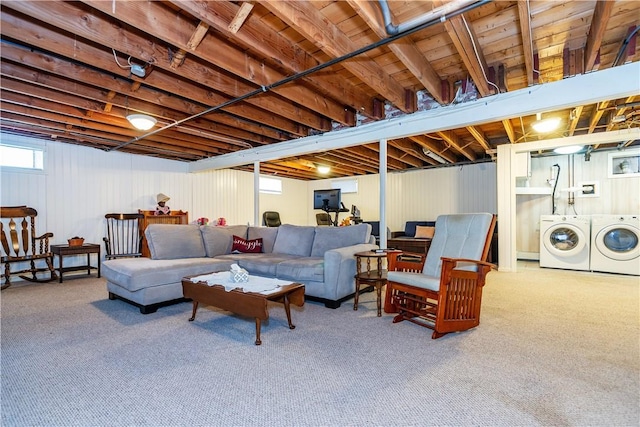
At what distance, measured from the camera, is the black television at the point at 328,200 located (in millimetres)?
5555

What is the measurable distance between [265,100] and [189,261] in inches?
86.0

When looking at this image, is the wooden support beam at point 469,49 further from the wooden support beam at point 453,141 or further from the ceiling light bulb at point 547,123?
the wooden support beam at point 453,141

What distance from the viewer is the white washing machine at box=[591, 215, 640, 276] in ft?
15.5

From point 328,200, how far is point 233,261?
2.29 metres

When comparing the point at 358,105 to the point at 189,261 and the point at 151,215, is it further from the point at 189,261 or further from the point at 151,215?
the point at 151,215

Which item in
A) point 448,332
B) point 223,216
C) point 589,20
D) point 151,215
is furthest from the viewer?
point 223,216

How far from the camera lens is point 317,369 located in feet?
6.40

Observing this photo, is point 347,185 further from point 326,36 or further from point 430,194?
point 326,36

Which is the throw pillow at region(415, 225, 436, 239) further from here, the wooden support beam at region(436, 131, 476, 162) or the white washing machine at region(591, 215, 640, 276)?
the white washing machine at region(591, 215, 640, 276)

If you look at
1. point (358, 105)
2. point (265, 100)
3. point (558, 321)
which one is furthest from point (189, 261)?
point (558, 321)

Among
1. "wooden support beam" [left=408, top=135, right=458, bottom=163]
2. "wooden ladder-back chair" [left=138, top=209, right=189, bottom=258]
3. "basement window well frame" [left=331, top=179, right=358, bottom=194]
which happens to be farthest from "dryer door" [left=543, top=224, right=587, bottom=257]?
"wooden ladder-back chair" [left=138, top=209, right=189, bottom=258]

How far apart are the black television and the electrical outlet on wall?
4727 millimetres

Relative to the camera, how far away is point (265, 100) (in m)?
3.72

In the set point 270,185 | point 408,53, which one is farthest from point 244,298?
point 270,185
